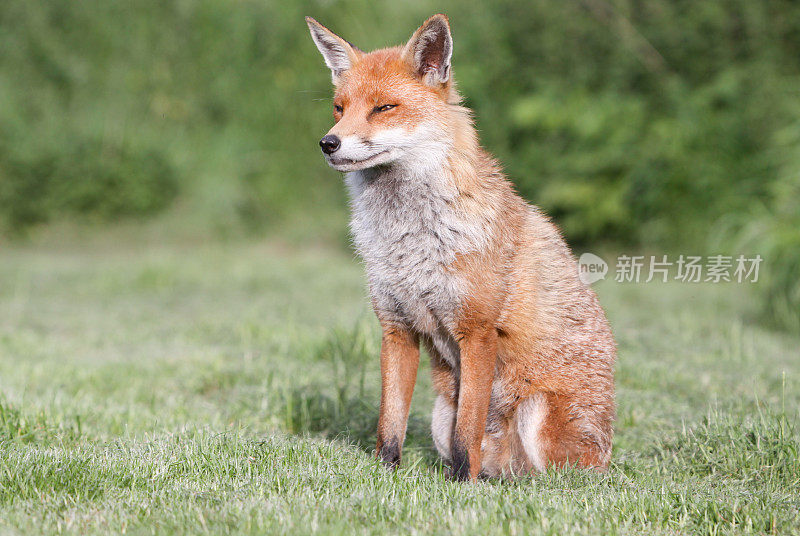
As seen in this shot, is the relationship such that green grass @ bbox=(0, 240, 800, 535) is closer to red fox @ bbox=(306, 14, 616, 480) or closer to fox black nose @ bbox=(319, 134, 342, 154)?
red fox @ bbox=(306, 14, 616, 480)

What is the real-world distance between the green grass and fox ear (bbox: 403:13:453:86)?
1.71 m

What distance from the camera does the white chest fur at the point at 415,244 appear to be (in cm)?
324

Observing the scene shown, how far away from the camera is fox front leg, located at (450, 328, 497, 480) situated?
322 centimetres

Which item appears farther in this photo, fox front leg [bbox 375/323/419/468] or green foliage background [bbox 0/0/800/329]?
green foliage background [bbox 0/0/800/329]

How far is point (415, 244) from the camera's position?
3299 mm

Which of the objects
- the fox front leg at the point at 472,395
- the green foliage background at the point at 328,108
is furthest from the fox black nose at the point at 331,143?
the green foliage background at the point at 328,108

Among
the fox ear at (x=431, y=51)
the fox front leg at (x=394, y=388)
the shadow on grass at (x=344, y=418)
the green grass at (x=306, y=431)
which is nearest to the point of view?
the green grass at (x=306, y=431)

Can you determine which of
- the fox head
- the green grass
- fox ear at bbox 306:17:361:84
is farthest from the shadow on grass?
fox ear at bbox 306:17:361:84

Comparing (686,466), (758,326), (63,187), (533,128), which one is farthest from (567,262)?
(63,187)

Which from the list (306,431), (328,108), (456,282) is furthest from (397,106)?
(328,108)

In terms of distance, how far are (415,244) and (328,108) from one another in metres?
7.63

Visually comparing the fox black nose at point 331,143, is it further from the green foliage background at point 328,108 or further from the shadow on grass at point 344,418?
the green foliage background at point 328,108

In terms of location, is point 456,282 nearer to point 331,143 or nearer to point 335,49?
point 331,143

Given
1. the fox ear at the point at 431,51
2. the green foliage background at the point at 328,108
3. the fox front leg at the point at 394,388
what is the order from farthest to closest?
the green foliage background at the point at 328,108 → the fox front leg at the point at 394,388 → the fox ear at the point at 431,51
